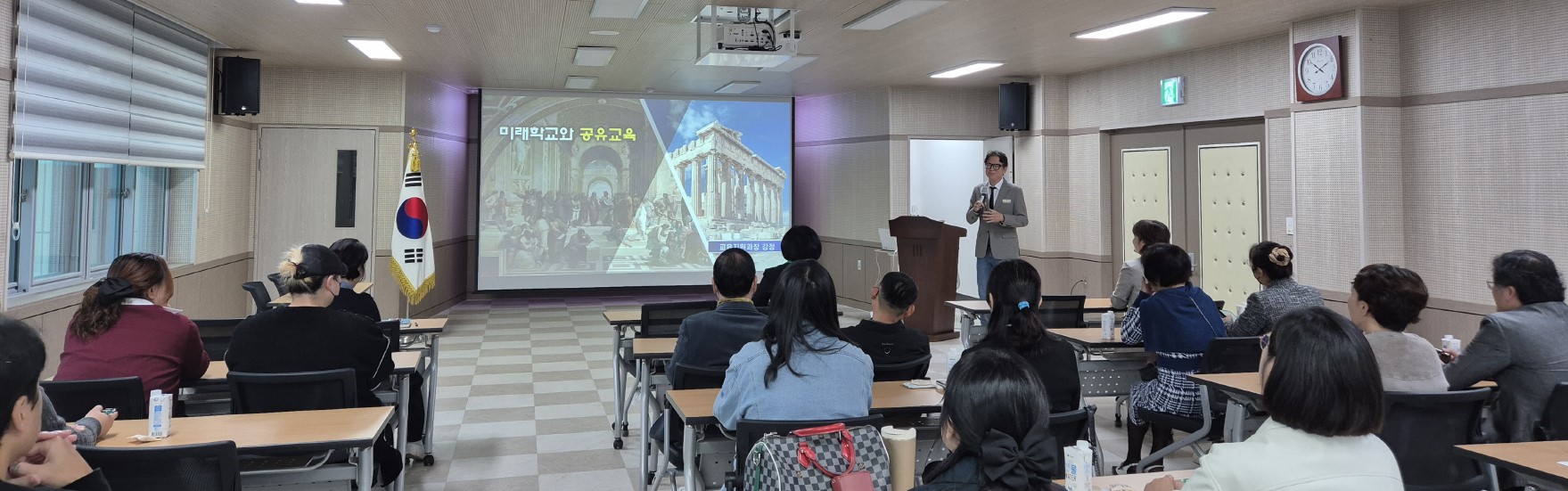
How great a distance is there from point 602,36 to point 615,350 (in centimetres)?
350

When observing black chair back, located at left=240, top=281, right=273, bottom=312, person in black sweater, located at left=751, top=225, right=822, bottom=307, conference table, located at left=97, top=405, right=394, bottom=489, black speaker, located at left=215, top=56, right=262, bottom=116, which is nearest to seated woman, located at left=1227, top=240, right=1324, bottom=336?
person in black sweater, located at left=751, top=225, right=822, bottom=307

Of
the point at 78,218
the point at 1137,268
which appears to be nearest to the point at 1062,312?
the point at 1137,268

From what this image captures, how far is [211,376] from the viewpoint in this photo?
3.30 metres

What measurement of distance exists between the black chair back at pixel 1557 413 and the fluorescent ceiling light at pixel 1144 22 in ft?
13.2

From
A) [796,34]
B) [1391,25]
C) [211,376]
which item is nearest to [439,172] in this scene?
[796,34]

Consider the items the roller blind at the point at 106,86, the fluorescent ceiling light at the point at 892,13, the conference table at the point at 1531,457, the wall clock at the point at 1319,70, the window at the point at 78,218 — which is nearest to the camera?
the conference table at the point at 1531,457

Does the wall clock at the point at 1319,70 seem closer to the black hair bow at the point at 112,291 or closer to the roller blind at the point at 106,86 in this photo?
the black hair bow at the point at 112,291

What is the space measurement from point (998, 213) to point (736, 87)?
4.72 m

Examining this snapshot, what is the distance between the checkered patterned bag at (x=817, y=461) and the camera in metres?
2.04

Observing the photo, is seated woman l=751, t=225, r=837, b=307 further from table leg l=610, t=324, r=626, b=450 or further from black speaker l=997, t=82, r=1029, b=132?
black speaker l=997, t=82, r=1029, b=132

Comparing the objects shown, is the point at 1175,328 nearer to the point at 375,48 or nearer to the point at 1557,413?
the point at 1557,413

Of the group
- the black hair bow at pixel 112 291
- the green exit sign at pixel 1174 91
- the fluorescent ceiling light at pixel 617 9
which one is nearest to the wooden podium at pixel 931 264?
the green exit sign at pixel 1174 91

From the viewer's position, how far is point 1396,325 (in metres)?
2.97

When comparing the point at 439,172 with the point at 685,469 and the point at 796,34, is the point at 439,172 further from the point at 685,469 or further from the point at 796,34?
the point at 685,469
